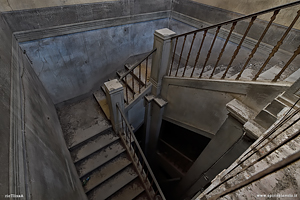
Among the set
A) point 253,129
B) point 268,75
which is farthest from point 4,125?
point 268,75

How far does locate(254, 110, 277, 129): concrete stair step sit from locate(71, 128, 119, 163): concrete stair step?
9.47ft

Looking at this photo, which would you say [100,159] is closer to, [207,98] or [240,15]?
[207,98]

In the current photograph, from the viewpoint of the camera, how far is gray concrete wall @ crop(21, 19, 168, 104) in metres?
3.24

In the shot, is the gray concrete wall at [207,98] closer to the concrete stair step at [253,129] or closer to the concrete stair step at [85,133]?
the concrete stair step at [253,129]

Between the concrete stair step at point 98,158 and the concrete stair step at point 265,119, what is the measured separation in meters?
2.78

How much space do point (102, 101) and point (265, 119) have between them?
3690 millimetres

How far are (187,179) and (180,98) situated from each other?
88.5 inches

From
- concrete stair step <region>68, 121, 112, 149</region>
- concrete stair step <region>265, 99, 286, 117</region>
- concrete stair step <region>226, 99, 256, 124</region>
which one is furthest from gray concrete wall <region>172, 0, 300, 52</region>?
concrete stair step <region>68, 121, 112, 149</region>

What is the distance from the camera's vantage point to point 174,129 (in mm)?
5281

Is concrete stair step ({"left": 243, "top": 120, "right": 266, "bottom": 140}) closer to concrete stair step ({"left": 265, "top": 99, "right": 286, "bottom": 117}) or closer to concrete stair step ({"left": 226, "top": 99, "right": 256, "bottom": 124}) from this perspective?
concrete stair step ({"left": 226, "top": 99, "right": 256, "bottom": 124})

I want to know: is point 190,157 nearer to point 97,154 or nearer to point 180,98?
point 180,98

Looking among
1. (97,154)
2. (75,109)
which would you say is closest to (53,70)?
(75,109)

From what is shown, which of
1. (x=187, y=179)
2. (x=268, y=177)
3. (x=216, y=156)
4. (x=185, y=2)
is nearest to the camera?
(x=268, y=177)

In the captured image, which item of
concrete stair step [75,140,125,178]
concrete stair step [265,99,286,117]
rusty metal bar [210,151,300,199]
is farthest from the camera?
concrete stair step [75,140,125,178]
